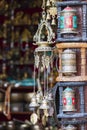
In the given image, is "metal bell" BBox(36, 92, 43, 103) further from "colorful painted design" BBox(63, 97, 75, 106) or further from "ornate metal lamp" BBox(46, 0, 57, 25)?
"ornate metal lamp" BBox(46, 0, 57, 25)

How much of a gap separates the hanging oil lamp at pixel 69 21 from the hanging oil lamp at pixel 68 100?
15.0 inches

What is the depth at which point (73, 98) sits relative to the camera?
3.32 meters

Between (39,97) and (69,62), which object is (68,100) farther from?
(39,97)

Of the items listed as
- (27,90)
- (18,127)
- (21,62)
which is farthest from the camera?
(21,62)

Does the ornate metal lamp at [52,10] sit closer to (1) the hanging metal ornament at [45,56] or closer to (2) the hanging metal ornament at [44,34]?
(2) the hanging metal ornament at [44,34]

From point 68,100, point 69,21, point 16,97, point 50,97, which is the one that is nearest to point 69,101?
point 68,100

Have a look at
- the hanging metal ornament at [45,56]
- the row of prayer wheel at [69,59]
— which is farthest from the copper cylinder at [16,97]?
the row of prayer wheel at [69,59]

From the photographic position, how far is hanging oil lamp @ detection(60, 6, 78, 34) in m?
3.33

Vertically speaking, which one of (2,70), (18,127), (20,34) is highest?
(20,34)

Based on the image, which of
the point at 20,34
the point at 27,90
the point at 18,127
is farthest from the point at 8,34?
the point at 18,127

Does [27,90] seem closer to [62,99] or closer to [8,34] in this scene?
[8,34]

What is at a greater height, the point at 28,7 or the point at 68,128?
the point at 28,7

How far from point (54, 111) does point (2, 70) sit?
4.32 metres

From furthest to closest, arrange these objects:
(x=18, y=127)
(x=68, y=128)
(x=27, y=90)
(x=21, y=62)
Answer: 1. (x=21, y=62)
2. (x=27, y=90)
3. (x=18, y=127)
4. (x=68, y=128)
